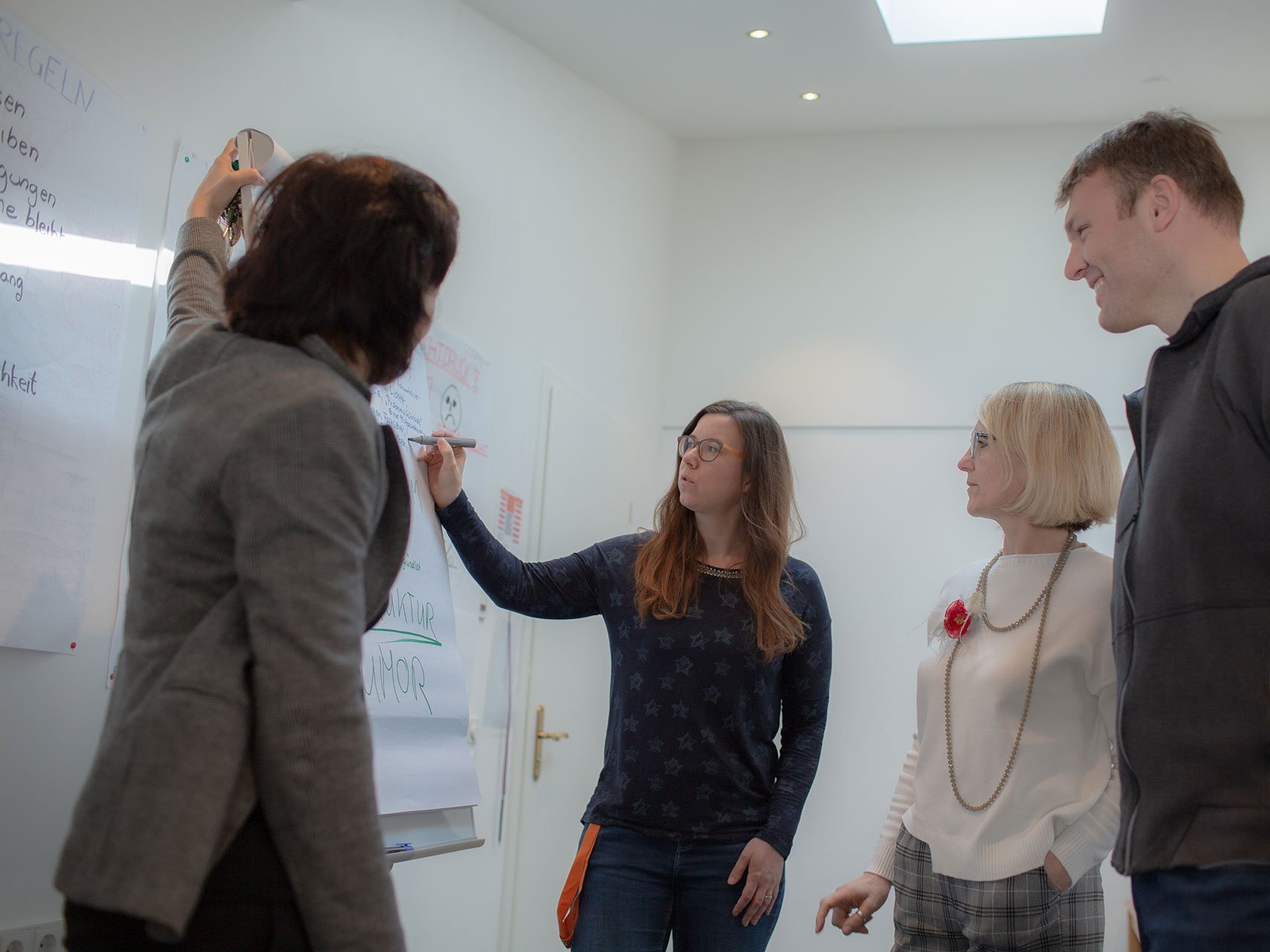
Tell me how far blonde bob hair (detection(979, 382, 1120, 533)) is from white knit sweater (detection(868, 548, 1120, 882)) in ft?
0.26

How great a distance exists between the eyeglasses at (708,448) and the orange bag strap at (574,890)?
0.75 metres

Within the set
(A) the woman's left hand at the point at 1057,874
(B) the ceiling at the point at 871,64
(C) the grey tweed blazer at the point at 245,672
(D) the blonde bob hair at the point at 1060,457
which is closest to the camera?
(C) the grey tweed blazer at the point at 245,672

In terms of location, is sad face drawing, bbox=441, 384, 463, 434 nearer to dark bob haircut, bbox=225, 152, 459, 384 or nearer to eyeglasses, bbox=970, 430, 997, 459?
eyeglasses, bbox=970, 430, 997, 459

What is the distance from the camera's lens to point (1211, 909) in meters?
1.14

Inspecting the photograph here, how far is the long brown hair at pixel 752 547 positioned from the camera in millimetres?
2062

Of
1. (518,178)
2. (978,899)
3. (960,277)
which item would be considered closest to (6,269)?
(978,899)

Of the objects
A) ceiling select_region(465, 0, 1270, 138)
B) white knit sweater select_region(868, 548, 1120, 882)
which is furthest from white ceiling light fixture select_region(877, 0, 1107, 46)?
white knit sweater select_region(868, 548, 1120, 882)

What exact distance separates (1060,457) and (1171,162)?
0.53 m

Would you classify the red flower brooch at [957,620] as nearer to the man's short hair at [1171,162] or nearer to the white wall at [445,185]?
the man's short hair at [1171,162]

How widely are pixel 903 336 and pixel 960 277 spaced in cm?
32

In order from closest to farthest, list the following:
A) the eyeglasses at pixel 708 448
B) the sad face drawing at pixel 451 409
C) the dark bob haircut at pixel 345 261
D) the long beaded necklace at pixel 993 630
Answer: the dark bob haircut at pixel 345 261 < the long beaded necklace at pixel 993 630 < the eyeglasses at pixel 708 448 < the sad face drawing at pixel 451 409

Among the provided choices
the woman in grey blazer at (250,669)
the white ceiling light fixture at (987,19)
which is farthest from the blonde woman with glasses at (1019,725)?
the white ceiling light fixture at (987,19)

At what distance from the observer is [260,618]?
3.15ft

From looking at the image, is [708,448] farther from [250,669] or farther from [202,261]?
[250,669]
